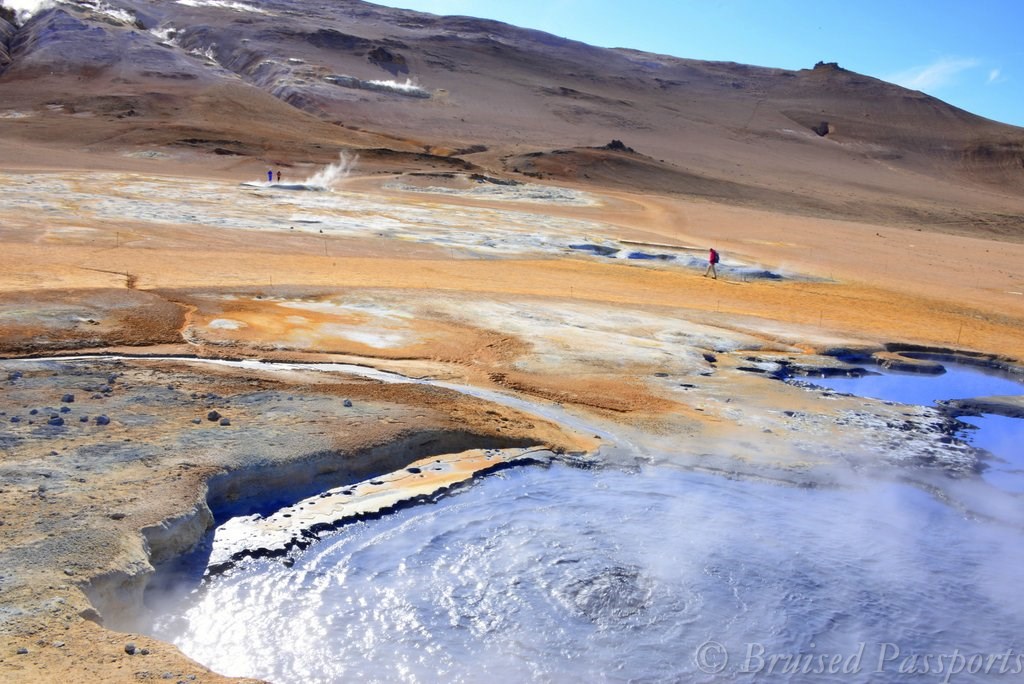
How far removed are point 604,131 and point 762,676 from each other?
63.9 meters

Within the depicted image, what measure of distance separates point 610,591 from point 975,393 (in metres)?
7.58

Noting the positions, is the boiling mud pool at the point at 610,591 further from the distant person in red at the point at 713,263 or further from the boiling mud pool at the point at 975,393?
the distant person in red at the point at 713,263

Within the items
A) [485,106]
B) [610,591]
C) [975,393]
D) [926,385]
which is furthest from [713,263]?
[485,106]

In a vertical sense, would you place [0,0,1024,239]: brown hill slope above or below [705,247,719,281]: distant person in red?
above

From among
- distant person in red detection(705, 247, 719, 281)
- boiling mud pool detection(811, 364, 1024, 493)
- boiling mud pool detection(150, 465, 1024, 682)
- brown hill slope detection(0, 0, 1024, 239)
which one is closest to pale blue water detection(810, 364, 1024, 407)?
boiling mud pool detection(811, 364, 1024, 493)

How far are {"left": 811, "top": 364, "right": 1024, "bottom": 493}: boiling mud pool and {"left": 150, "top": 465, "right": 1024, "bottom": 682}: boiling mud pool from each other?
145cm

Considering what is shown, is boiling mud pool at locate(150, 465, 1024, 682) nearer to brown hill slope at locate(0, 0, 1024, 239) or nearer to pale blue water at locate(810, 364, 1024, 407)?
pale blue water at locate(810, 364, 1024, 407)

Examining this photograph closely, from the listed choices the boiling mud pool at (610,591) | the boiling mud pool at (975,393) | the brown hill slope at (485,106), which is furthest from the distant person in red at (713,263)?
the brown hill slope at (485,106)

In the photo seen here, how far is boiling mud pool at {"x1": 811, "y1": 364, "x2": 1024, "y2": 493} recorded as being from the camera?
9.19 metres

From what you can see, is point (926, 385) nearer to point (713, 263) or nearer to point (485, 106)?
point (713, 263)

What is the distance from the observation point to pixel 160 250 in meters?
17.3

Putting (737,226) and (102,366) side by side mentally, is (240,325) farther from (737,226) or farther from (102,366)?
(737,226)

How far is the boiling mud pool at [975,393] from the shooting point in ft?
30.1

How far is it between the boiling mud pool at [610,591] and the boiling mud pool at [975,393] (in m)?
1.45
